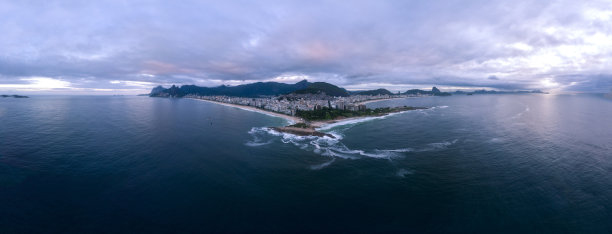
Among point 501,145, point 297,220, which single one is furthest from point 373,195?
point 501,145

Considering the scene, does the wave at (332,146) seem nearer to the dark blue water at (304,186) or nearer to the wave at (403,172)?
the dark blue water at (304,186)

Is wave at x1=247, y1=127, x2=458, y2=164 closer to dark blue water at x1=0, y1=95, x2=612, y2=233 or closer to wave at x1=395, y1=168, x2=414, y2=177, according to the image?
dark blue water at x1=0, y1=95, x2=612, y2=233

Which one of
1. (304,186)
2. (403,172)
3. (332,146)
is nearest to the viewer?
(304,186)

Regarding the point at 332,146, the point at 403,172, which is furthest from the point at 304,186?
the point at 332,146

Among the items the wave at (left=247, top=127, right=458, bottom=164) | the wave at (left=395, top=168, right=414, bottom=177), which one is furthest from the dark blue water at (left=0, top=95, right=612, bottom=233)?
the wave at (left=395, top=168, right=414, bottom=177)

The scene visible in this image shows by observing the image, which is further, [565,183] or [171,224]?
[565,183]

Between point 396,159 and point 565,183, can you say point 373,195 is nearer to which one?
point 396,159

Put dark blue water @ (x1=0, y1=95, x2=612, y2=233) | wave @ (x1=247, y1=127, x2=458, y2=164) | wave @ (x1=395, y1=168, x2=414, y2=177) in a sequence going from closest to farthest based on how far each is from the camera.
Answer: dark blue water @ (x1=0, y1=95, x2=612, y2=233) < wave @ (x1=395, y1=168, x2=414, y2=177) < wave @ (x1=247, y1=127, x2=458, y2=164)

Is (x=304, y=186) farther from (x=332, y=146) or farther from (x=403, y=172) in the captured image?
(x=332, y=146)
